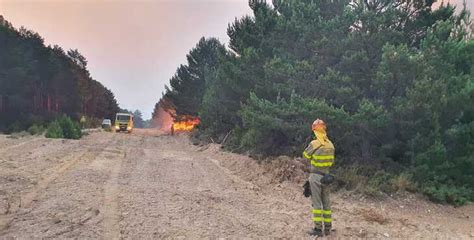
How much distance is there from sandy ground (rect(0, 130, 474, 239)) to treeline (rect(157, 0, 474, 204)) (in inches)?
69.9

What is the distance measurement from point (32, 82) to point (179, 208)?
50963 mm

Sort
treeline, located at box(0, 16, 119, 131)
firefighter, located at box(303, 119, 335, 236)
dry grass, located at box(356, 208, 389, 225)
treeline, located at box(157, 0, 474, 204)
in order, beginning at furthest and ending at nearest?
treeline, located at box(0, 16, 119, 131)
treeline, located at box(157, 0, 474, 204)
dry grass, located at box(356, 208, 389, 225)
firefighter, located at box(303, 119, 335, 236)

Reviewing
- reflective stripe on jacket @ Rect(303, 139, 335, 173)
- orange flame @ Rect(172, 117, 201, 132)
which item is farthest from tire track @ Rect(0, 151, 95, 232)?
orange flame @ Rect(172, 117, 201, 132)

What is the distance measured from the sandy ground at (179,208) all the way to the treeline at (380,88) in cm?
178

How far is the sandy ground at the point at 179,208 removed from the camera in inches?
304

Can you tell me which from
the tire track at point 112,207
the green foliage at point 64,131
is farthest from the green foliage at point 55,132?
the tire track at point 112,207

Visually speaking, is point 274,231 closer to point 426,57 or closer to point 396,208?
point 396,208

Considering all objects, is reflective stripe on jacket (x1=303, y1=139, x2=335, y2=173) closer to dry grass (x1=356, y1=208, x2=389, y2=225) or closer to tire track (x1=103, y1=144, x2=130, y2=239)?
dry grass (x1=356, y1=208, x2=389, y2=225)

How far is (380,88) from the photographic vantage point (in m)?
13.8

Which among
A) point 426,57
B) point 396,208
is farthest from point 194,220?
point 426,57

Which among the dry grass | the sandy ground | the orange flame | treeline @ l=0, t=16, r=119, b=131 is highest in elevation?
treeline @ l=0, t=16, r=119, b=131

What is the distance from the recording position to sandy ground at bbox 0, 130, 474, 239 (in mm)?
7723

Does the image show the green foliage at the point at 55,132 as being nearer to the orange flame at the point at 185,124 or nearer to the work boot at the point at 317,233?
the orange flame at the point at 185,124

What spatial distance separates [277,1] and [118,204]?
12.7 meters
